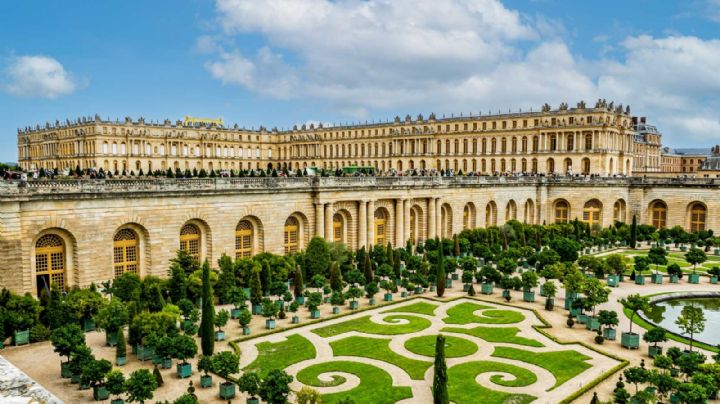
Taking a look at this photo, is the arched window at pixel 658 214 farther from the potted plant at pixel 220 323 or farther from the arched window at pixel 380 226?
the potted plant at pixel 220 323

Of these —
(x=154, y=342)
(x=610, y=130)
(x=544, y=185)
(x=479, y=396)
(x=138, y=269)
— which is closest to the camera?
(x=479, y=396)

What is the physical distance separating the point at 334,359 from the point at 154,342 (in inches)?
282

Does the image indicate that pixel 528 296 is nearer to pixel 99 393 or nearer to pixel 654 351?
pixel 654 351

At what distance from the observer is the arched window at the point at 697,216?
196ft

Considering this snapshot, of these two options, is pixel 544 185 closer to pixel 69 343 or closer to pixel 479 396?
pixel 479 396

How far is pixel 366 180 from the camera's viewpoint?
47094mm

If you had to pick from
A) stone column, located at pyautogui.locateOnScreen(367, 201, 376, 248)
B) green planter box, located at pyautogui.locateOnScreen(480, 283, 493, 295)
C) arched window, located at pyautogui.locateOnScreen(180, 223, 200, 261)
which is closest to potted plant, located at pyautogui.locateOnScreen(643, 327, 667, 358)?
green planter box, located at pyautogui.locateOnScreen(480, 283, 493, 295)

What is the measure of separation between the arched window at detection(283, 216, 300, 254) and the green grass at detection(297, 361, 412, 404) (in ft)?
68.5

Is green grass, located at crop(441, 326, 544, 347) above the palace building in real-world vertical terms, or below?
below

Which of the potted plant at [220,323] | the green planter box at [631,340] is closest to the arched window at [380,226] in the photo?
the potted plant at [220,323]

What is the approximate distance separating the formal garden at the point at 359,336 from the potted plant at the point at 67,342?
68 millimetres

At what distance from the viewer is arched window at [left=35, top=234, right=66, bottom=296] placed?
3055 centimetres

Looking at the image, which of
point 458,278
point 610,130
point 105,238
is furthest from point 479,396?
point 610,130

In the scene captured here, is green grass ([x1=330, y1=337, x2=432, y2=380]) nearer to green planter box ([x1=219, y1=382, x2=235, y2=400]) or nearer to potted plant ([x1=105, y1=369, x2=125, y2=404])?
green planter box ([x1=219, y1=382, x2=235, y2=400])
